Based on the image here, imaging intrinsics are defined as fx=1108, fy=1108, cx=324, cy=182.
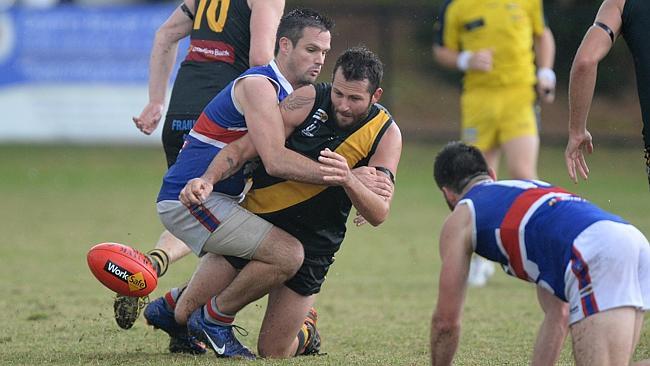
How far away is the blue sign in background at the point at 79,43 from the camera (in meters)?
18.3

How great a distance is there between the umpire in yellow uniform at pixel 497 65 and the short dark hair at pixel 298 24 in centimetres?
382

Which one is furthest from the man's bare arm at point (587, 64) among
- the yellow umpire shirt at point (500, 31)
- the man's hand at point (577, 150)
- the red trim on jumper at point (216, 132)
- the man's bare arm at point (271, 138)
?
the yellow umpire shirt at point (500, 31)

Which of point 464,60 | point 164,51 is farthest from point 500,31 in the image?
point 164,51

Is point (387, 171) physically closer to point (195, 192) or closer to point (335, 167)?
point (335, 167)

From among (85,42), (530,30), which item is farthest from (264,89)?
(85,42)

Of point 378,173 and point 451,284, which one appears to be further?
point 378,173

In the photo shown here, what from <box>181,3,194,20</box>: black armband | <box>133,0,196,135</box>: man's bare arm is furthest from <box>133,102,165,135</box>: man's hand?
<box>181,3,194,20</box>: black armband

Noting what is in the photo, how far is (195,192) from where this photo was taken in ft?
17.1

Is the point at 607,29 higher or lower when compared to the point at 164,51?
higher

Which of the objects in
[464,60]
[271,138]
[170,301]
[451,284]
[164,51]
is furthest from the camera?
[464,60]

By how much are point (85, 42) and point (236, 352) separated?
1377 centimetres

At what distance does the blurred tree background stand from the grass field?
451cm

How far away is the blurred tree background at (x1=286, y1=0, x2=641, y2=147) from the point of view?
21234 mm

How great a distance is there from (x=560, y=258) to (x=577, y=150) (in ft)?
4.04
